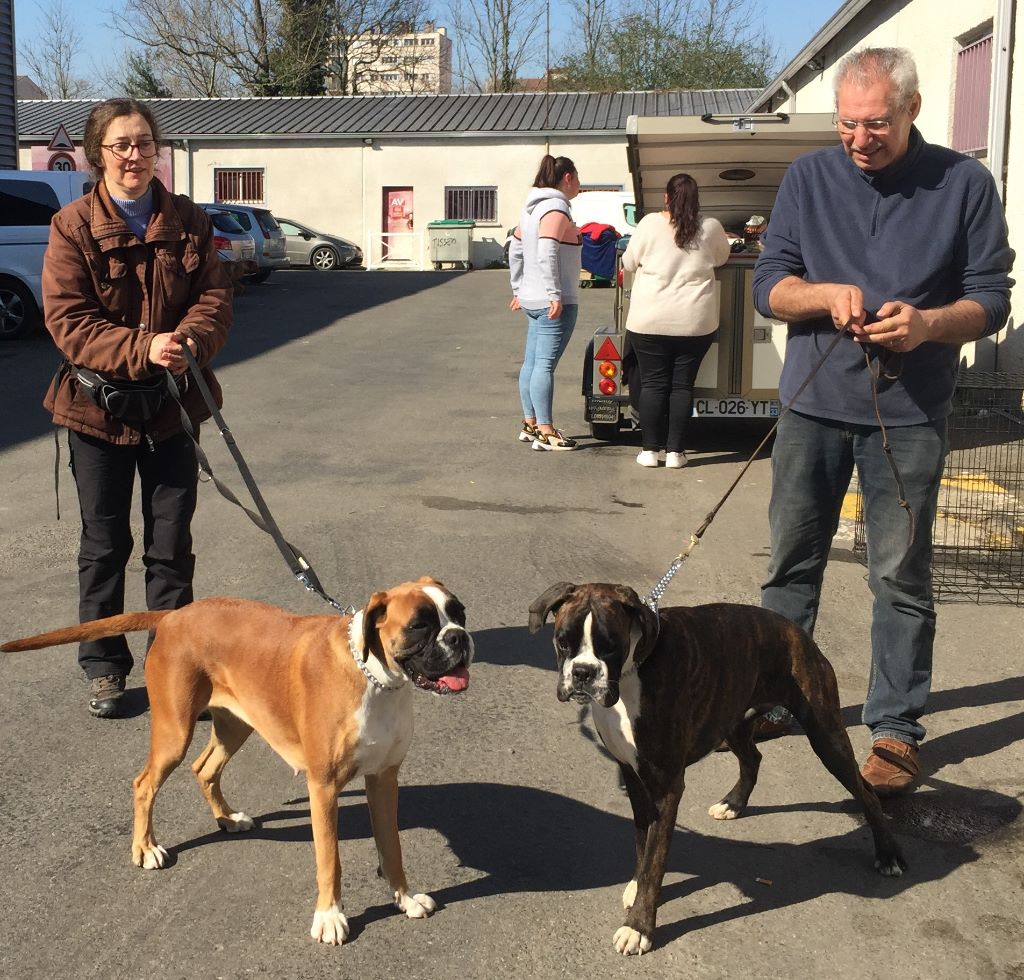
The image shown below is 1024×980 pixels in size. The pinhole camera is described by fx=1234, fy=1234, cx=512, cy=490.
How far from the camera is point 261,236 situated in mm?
28297

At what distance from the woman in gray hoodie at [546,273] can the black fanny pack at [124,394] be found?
521 cm

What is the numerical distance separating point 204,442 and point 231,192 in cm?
3283

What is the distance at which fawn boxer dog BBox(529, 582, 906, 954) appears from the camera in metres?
3.06

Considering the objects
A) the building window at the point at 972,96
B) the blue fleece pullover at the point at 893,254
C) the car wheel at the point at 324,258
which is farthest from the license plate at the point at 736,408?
the car wheel at the point at 324,258

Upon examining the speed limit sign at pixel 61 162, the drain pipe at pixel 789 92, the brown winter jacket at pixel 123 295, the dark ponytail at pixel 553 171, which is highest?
the drain pipe at pixel 789 92

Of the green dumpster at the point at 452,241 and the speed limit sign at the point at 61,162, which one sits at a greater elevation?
the speed limit sign at the point at 61,162

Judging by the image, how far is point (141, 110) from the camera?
4402 millimetres

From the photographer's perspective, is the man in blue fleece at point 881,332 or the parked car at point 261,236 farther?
the parked car at point 261,236

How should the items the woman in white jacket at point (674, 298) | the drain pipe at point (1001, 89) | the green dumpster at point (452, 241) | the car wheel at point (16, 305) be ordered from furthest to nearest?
1. the green dumpster at point (452, 241)
2. the car wheel at point (16, 305)
3. the drain pipe at point (1001, 89)
4. the woman in white jacket at point (674, 298)

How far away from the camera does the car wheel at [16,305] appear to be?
1633 cm

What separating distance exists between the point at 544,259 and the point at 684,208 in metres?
1.22

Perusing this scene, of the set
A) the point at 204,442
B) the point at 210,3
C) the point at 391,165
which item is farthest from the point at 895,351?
the point at 210,3

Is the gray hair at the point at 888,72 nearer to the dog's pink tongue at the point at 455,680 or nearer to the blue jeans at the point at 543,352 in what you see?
the dog's pink tongue at the point at 455,680

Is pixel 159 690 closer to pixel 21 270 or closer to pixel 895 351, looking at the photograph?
pixel 895 351
